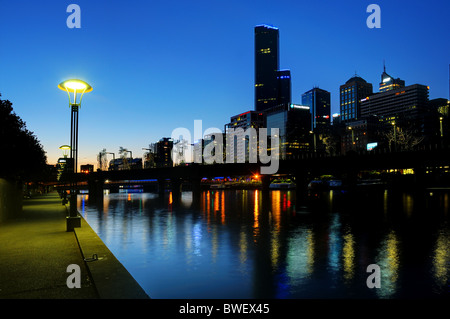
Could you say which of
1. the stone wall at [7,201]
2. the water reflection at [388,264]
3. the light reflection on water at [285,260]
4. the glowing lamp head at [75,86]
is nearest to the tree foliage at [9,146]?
the stone wall at [7,201]

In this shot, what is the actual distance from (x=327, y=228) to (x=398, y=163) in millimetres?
57061

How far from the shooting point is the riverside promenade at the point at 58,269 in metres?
7.56

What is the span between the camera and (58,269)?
984cm

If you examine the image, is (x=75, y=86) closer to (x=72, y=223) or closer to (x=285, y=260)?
(x=72, y=223)

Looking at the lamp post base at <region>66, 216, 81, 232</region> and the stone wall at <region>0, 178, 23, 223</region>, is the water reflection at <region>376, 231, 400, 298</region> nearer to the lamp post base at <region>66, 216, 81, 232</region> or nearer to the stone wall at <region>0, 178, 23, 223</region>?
the lamp post base at <region>66, 216, 81, 232</region>

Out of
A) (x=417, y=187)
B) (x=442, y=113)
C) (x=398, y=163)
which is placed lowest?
(x=417, y=187)

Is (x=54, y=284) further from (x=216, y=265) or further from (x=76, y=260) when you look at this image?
(x=216, y=265)

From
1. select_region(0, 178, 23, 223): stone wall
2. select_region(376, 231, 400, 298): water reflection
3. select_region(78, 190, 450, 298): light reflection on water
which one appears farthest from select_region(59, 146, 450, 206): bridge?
select_region(376, 231, 400, 298): water reflection

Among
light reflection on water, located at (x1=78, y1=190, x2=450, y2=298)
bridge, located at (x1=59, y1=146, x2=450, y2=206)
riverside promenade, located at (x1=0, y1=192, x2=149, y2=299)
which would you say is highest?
bridge, located at (x1=59, y1=146, x2=450, y2=206)

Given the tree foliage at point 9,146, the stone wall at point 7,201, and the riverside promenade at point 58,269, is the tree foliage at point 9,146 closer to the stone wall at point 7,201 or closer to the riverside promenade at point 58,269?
the stone wall at point 7,201

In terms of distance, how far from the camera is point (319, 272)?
10383 mm

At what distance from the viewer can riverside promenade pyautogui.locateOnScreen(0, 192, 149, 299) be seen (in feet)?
24.8
